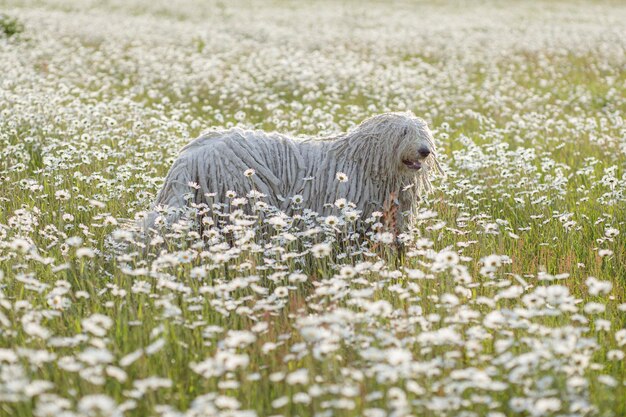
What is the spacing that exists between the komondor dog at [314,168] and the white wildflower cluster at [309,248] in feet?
0.35

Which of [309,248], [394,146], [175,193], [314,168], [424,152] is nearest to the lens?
[309,248]

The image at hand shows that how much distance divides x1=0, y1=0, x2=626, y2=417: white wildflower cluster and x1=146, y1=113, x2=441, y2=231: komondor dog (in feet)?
Result: 0.35

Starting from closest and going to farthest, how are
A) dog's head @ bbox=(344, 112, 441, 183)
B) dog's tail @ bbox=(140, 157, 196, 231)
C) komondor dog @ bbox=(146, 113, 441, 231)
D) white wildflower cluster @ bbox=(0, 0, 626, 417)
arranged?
white wildflower cluster @ bbox=(0, 0, 626, 417) → dog's tail @ bbox=(140, 157, 196, 231) → komondor dog @ bbox=(146, 113, 441, 231) → dog's head @ bbox=(344, 112, 441, 183)

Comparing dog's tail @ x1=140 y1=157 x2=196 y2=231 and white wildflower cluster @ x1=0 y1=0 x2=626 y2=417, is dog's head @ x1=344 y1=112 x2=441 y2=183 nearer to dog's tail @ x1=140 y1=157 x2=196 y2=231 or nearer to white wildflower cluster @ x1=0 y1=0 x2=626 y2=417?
white wildflower cluster @ x1=0 y1=0 x2=626 y2=417

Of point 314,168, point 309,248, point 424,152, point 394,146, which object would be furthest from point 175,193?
point 424,152

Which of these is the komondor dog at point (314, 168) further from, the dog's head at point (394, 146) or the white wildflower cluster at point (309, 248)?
the white wildflower cluster at point (309, 248)

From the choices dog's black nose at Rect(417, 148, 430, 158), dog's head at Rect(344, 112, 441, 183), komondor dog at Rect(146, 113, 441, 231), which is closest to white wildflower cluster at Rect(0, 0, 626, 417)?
komondor dog at Rect(146, 113, 441, 231)

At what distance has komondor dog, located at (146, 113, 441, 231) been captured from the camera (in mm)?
6625

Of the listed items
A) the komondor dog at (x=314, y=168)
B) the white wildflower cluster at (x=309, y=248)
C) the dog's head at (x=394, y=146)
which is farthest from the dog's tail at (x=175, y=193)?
the dog's head at (x=394, y=146)

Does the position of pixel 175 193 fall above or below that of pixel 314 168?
below

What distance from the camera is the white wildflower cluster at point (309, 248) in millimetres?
3703

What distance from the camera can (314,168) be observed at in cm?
691

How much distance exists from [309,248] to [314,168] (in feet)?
3.95

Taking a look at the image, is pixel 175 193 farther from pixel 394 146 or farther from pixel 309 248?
pixel 394 146
